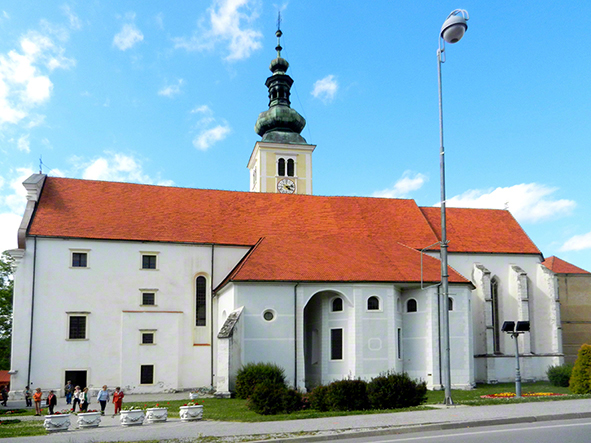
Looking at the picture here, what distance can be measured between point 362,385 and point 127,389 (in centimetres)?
1802

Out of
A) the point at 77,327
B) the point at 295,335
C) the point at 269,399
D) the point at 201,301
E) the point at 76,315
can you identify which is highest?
the point at 201,301

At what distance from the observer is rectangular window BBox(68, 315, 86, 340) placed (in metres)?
33.9

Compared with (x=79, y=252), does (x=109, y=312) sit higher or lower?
lower

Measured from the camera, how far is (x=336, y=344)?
33.7 m

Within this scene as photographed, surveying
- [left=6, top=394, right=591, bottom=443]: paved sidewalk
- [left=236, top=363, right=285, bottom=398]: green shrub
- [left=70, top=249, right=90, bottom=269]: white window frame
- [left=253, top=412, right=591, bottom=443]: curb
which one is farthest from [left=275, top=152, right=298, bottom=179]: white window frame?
[left=253, top=412, right=591, bottom=443]: curb

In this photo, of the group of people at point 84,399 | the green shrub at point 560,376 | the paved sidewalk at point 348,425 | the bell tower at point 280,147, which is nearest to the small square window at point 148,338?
the group of people at point 84,399

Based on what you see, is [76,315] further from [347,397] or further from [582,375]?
[582,375]

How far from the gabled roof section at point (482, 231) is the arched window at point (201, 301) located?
17.2 meters

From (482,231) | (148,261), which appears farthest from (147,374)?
(482,231)

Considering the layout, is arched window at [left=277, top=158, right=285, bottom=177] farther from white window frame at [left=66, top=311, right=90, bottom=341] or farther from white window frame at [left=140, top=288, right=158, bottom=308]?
white window frame at [left=66, top=311, right=90, bottom=341]

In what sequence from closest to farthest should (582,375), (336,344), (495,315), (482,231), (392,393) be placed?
(392,393), (582,375), (336,344), (495,315), (482,231)

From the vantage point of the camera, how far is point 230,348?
1208 inches

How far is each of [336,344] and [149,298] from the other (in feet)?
39.4

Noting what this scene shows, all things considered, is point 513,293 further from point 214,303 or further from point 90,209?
point 90,209
